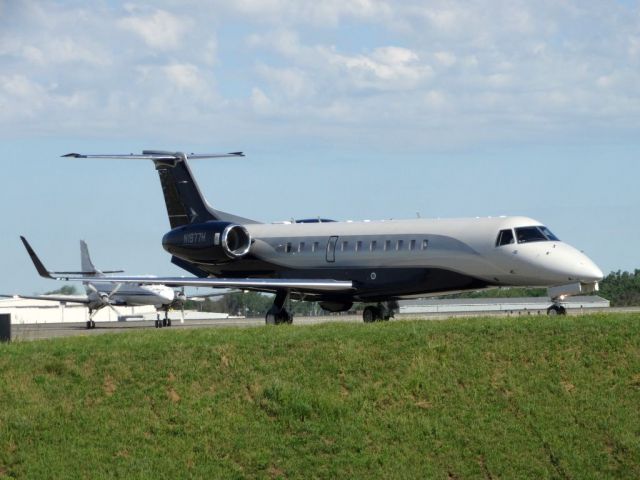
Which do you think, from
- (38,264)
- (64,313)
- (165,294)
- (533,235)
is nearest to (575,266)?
(533,235)

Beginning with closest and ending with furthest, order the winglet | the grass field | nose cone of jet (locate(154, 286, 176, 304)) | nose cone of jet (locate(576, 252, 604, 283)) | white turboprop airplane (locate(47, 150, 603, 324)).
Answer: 1. the grass field
2. nose cone of jet (locate(576, 252, 604, 283))
3. white turboprop airplane (locate(47, 150, 603, 324))
4. the winglet
5. nose cone of jet (locate(154, 286, 176, 304))

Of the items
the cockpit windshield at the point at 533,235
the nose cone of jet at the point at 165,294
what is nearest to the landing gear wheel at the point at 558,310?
the cockpit windshield at the point at 533,235

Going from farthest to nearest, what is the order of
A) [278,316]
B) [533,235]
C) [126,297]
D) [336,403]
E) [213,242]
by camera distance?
[126,297] → [213,242] → [278,316] → [533,235] → [336,403]

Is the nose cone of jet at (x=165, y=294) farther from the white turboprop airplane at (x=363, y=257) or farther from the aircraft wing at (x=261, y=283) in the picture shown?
the aircraft wing at (x=261, y=283)

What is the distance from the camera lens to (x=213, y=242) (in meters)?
40.9

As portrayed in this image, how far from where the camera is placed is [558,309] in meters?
32.4

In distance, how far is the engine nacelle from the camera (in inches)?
1612

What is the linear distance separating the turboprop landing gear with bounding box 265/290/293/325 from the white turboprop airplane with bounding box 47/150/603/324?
3cm

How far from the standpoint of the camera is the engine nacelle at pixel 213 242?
1612 inches

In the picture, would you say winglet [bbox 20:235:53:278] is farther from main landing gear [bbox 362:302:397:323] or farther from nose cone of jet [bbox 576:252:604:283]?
nose cone of jet [bbox 576:252:604:283]

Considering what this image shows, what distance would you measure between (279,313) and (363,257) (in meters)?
3.29

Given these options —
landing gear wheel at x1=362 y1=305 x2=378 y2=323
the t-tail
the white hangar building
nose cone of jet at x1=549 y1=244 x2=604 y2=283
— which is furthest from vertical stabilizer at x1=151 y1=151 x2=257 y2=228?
the white hangar building

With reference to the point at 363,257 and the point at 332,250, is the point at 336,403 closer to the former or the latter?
the point at 363,257

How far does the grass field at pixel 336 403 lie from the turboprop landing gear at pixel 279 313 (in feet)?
44.0
